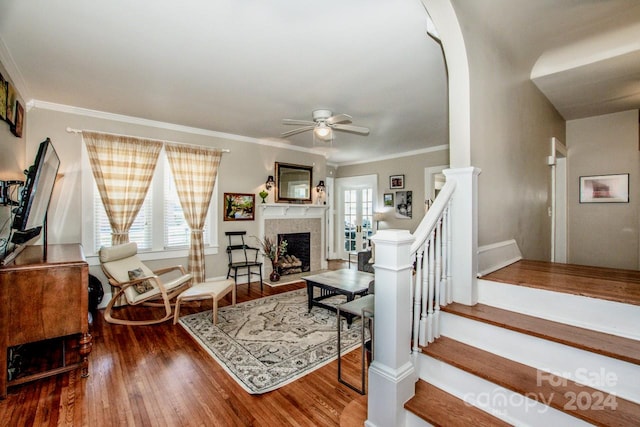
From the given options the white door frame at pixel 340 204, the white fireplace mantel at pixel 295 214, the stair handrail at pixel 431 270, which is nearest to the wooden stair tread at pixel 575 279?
the stair handrail at pixel 431 270

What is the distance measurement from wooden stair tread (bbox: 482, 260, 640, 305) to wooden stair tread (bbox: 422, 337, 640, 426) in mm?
502

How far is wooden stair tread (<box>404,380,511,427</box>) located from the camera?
1.33m

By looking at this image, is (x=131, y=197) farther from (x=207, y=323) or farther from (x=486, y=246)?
(x=486, y=246)

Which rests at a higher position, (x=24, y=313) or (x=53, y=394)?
(x=24, y=313)

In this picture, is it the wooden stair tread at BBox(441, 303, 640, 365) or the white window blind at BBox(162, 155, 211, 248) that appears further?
the white window blind at BBox(162, 155, 211, 248)

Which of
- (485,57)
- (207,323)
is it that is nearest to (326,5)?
(485,57)

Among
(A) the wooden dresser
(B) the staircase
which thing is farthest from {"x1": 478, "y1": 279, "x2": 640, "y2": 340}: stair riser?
(A) the wooden dresser

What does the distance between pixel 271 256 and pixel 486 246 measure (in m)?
4.01

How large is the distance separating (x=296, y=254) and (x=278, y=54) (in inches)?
170

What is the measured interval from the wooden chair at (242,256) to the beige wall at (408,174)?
10.4 ft

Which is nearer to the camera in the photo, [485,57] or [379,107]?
[485,57]

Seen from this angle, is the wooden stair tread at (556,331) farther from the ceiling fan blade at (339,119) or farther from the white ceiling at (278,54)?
the ceiling fan blade at (339,119)

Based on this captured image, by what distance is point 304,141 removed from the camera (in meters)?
5.54

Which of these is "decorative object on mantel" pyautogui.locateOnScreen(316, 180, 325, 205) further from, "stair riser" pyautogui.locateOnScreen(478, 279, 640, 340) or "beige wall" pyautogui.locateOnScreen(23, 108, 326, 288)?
"stair riser" pyautogui.locateOnScreen(478, 279, 640, 340)
